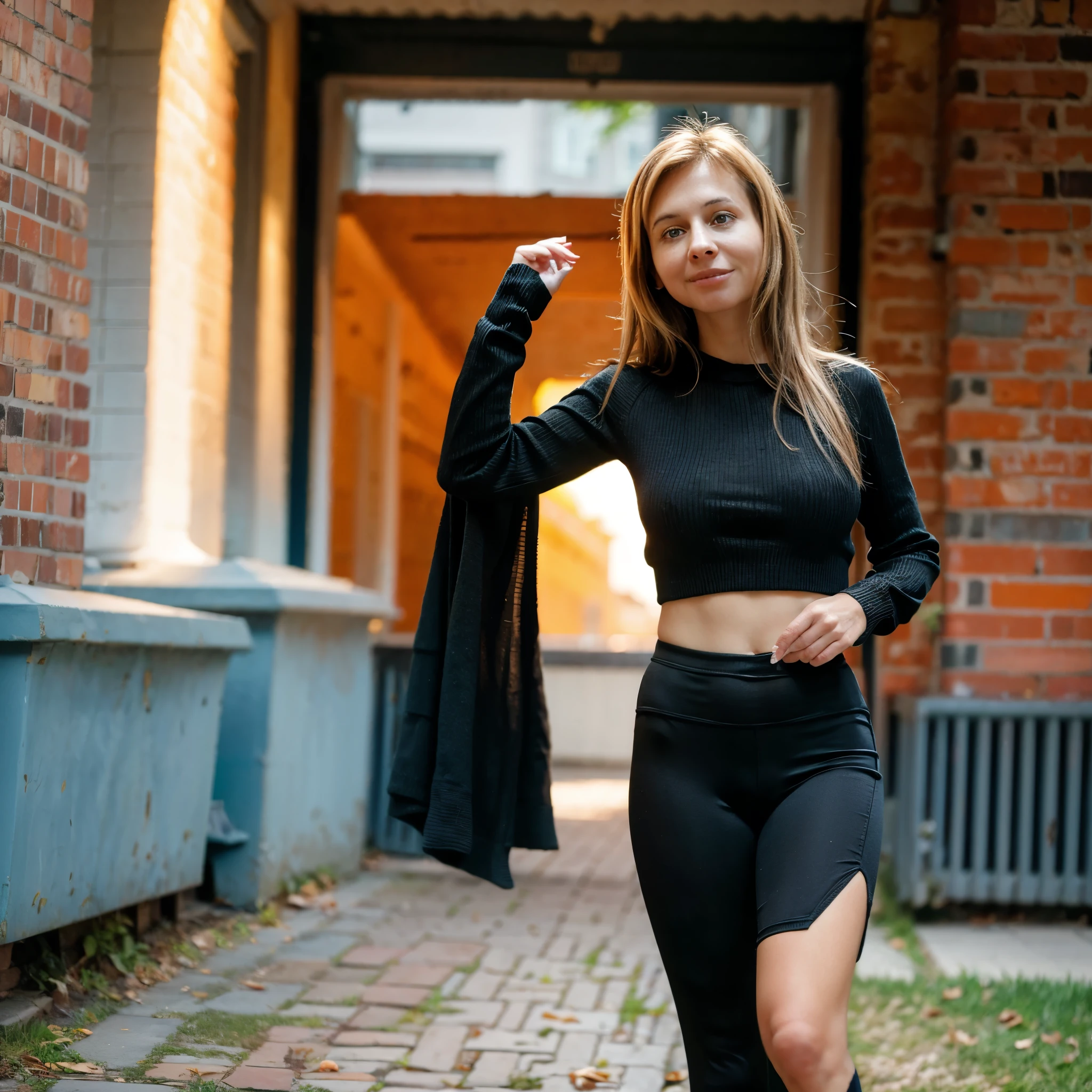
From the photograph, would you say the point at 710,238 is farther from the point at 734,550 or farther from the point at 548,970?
the point at 548,970

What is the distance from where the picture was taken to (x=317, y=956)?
410 cm

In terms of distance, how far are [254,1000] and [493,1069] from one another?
29.6 inches

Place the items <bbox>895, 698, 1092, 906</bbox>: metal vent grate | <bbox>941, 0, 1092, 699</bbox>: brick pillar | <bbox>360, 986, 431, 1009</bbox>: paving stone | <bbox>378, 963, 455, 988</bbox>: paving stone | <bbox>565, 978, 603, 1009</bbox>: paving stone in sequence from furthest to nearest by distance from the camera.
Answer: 1. <bbox>941, 0, 1092, 699</bbox>: brick pillar
2. <bbox>895, 698, 1092, 906</bbox>: metal vent grate
3. <bbox>378, 963, 455, 988</bbox>: paving stone
4. <bbox>565, 978, 603, 1009</bbox>: paving stone
5. <bbox>360, 986, 431, 1009</bbox>: paving stone

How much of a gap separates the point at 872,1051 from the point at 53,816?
2137 mm

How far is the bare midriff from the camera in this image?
2.03 metres

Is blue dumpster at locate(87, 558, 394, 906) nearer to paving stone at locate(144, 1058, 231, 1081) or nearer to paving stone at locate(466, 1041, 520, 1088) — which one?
paving stone at locate(466, 1041, 520, 1088)

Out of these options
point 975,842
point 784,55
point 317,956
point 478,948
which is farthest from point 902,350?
point 317,956

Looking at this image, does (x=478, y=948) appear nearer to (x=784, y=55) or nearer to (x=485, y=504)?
(x=485, y=504)

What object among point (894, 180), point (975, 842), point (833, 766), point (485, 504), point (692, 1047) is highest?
point (894, 180)

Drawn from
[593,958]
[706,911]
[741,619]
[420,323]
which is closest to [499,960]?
[593,958]

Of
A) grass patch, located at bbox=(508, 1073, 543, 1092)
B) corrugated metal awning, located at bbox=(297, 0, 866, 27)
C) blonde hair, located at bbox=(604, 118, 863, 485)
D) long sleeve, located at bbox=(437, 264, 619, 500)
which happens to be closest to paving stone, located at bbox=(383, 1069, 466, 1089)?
grass patch, located at bbox=(508, 1073, 543, 1092)

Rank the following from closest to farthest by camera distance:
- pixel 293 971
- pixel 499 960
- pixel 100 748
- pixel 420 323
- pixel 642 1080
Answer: pixel 642 1080 → pixel 100 748 → pixel 293 971 → pixel 499 960 → pixel 420 323

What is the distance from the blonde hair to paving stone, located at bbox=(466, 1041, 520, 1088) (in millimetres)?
1753

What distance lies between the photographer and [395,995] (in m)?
3.74
